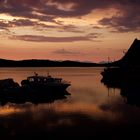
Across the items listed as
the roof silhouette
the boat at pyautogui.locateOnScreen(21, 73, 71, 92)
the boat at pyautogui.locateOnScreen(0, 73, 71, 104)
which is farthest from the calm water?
the roof silhouette

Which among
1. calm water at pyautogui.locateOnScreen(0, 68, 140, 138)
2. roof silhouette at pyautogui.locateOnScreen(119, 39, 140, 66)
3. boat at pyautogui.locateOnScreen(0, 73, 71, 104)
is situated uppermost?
roof silhouette at pyautogui.locateOnScreen(119, 39, 140, 66)

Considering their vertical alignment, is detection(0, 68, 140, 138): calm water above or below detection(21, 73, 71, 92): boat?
below

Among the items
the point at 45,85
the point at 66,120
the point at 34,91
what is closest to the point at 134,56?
the point at 45,85

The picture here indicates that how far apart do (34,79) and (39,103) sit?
1286 cm

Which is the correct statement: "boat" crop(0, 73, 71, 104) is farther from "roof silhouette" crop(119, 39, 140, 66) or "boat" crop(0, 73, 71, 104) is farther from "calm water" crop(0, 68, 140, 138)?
"roof silhouette" crop(119, 39, 140, 66)

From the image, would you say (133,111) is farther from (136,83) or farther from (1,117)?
(136,83)

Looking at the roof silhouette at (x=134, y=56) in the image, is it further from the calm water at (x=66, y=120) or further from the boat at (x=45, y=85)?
the calm water at (x=66, y=120)

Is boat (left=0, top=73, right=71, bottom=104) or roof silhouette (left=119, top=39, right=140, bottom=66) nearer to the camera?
boat (left=0, top=73, right=71, bottom=104)

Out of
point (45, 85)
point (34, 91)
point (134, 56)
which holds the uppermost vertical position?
point (134, 56)

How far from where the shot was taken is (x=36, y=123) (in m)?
31.9

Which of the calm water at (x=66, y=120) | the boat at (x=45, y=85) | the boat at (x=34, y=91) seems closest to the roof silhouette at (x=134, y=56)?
the boat at (x=34, y=91)

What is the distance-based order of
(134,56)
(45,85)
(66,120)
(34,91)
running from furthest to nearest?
(134,56), (45,85), (34,91), (66,120)

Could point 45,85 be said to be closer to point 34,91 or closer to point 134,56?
point 34,91

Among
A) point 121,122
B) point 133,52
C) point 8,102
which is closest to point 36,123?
point 121,122
